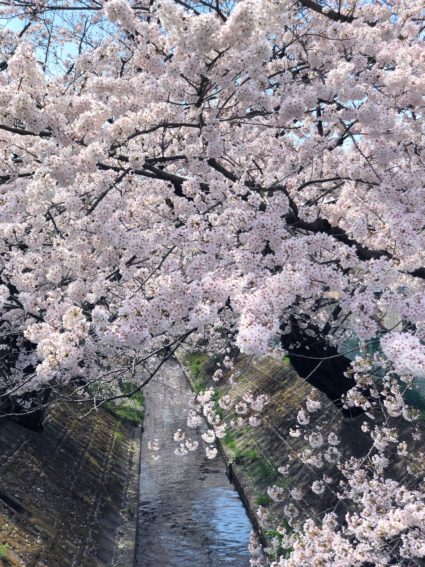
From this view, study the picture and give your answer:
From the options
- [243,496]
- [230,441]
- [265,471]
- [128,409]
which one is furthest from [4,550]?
[128,409]

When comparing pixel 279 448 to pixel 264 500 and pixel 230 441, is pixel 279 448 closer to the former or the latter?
pixel 264 500

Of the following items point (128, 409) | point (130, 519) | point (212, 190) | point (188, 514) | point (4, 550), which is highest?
point (212, 190)

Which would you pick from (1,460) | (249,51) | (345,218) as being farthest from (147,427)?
(249,51)

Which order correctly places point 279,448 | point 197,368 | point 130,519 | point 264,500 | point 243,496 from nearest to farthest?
point 130,519 < point 264,500 < point 243,496 < point 279,448 < point 197,368

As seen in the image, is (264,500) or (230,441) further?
(230,441)

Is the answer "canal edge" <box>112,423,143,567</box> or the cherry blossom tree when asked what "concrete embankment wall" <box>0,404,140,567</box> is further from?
the cherry blossom tree

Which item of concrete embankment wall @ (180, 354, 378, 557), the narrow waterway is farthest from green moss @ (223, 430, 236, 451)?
the narrow waterway
